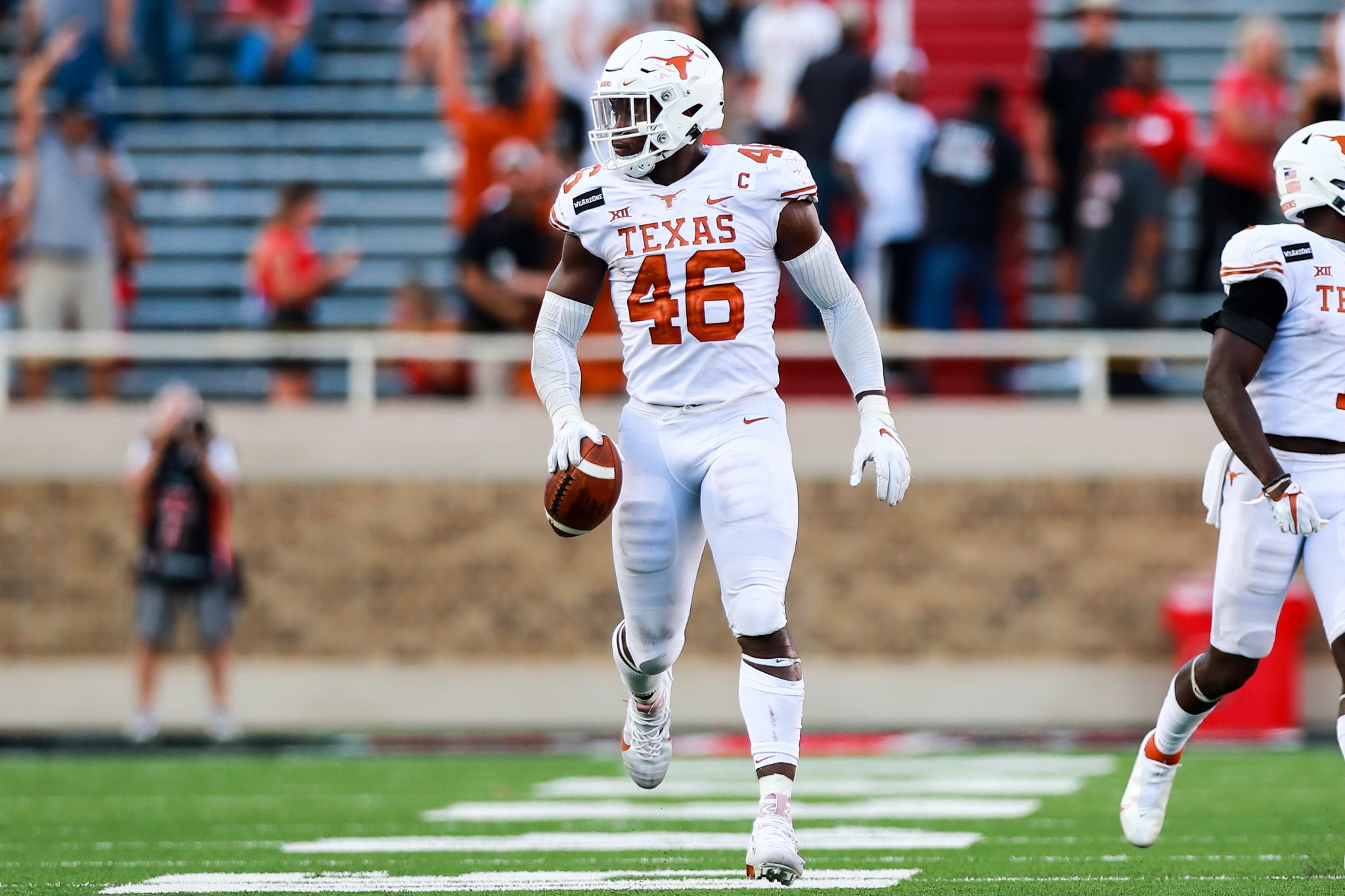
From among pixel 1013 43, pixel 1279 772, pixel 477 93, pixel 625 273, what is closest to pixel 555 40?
pixel 477 93

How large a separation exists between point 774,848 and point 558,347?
5.26 ft

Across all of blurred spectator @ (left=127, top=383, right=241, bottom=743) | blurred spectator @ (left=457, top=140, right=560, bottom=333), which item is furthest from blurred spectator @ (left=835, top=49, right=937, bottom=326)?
blurred spectator @ (left=127, top=383, right=241, bottom=743)

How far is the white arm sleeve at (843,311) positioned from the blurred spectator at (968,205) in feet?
21.5

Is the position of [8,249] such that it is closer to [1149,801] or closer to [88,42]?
[88,42]

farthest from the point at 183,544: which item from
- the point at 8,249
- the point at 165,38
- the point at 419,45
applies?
the point at 165,38

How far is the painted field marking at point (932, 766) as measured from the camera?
32.6 ft

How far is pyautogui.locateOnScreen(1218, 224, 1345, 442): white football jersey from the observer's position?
20.0 feet

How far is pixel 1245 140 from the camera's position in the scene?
43.0 ft

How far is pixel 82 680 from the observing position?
13.5m

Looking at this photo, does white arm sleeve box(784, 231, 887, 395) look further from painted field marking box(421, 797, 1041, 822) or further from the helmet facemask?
painted field marking box(421, 797, 1041, 822)

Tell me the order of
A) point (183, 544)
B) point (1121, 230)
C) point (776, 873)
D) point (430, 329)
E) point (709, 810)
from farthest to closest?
point (430, 329) < point (1121, 230) < point (183, 544) < point (709, 810) < point (776, 873)

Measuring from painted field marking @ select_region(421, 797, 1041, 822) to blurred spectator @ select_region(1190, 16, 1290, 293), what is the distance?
18.6 feet

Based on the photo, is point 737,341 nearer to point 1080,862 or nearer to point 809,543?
point 1080,862

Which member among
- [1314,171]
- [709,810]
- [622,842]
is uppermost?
[1314,171]
